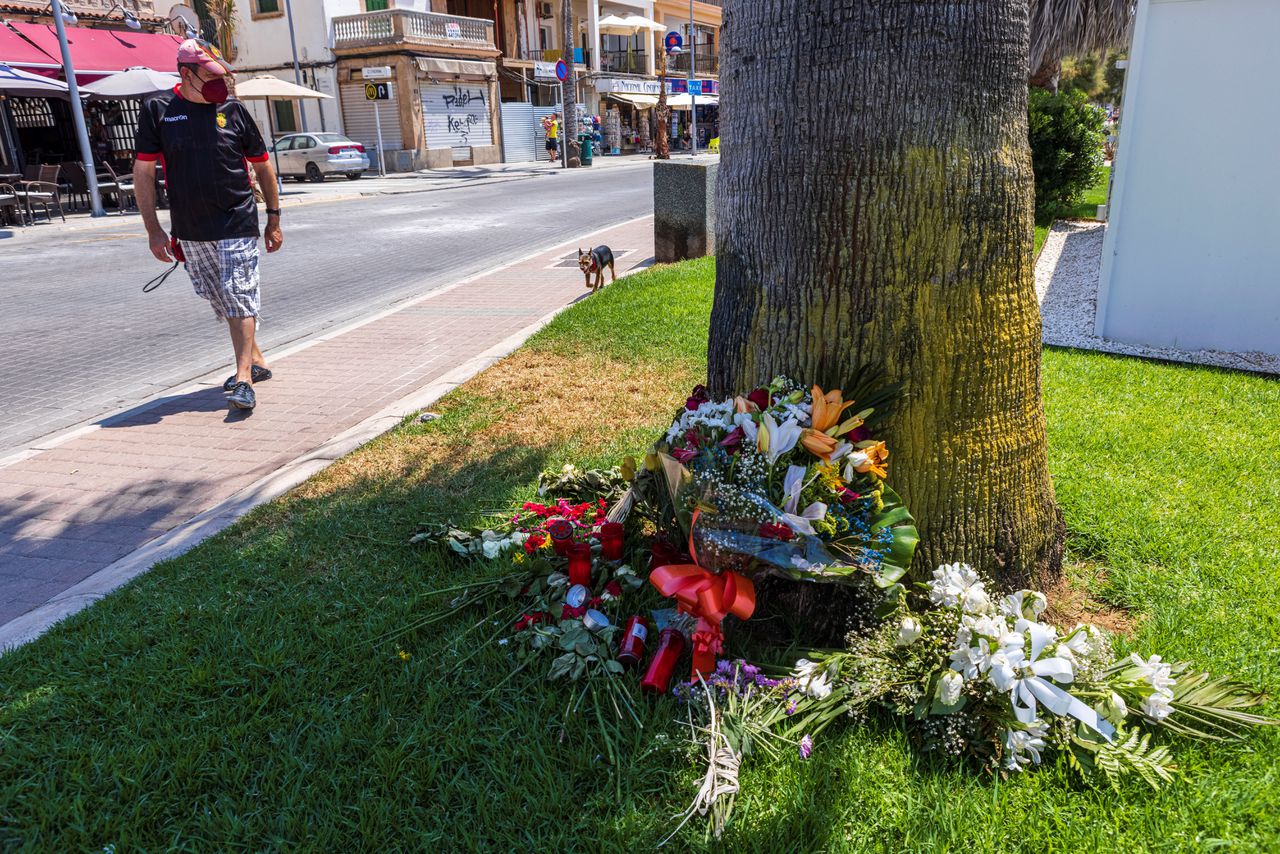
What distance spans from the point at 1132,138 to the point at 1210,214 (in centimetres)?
78

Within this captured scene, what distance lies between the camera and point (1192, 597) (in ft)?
10.1

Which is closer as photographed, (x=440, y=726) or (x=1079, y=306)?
(x=440, y=726)

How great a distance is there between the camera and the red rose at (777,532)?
2443 millimetres

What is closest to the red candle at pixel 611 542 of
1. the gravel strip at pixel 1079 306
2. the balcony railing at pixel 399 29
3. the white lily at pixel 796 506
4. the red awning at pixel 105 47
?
the white lily at pixel 796 506

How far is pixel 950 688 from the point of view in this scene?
7.79ft

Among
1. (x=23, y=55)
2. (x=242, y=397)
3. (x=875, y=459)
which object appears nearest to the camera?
(x=875, y=459)

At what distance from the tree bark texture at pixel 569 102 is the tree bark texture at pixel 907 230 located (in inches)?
1187

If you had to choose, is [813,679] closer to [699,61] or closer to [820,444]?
[820,444]

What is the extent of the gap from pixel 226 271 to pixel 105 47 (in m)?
22.4

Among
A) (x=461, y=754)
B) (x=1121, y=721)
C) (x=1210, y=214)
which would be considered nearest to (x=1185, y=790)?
(x=1121, y=721)

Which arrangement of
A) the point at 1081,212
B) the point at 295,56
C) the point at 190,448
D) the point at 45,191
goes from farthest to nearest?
1. the point at 295,56
2. the point at 45,191
3. the point at 1081,212
4. the point at 190,448

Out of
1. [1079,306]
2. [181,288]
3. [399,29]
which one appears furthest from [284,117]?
[1079,306]

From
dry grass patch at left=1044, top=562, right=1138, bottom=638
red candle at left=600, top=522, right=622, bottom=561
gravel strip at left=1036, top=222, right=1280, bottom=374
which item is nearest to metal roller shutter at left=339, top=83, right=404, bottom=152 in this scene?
gravel strip at left=1036, top=222, right=1280, bottom=374

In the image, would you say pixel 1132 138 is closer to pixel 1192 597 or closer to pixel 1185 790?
pixel 1192 597
